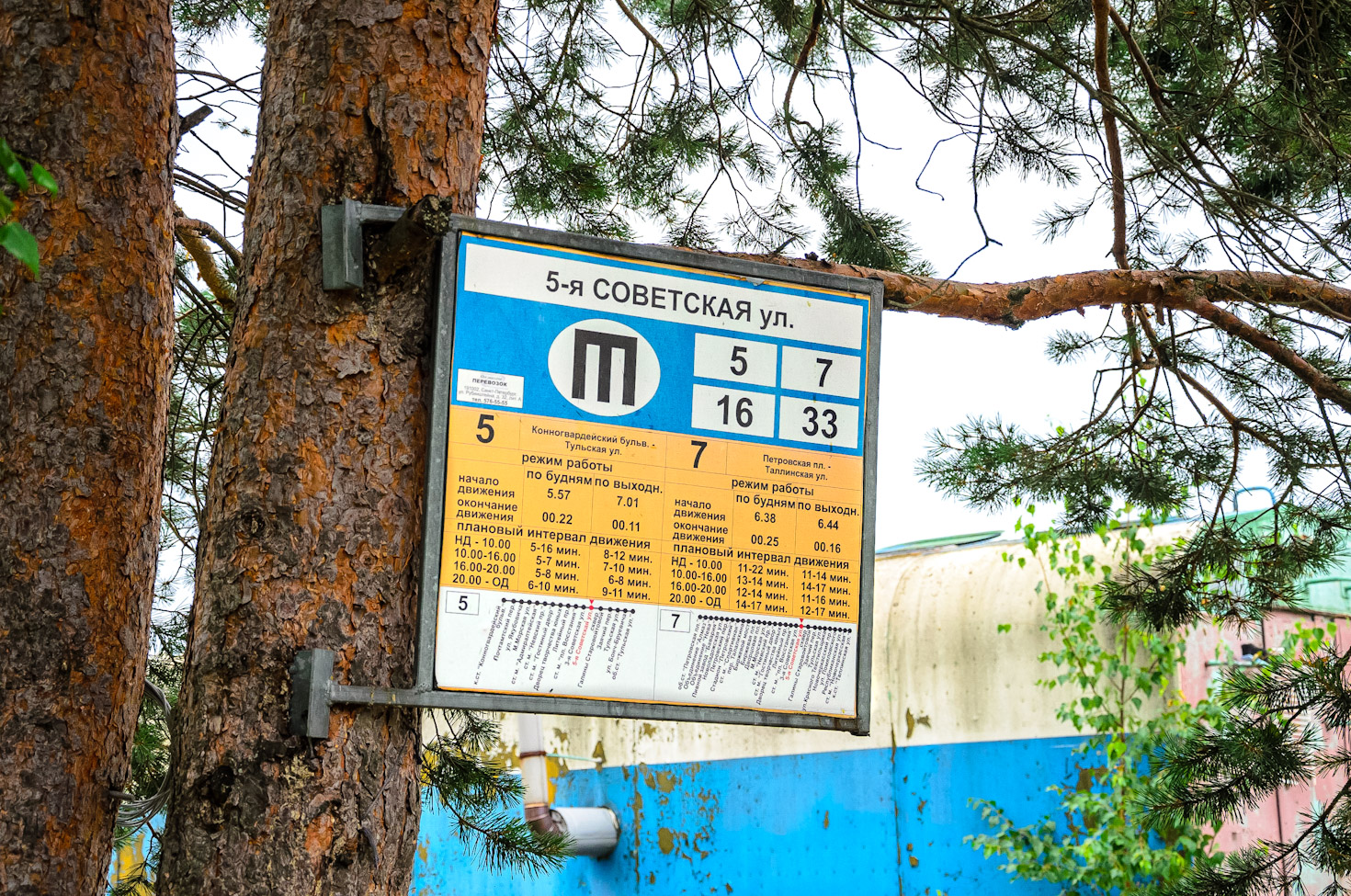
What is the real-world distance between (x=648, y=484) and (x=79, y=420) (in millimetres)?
897

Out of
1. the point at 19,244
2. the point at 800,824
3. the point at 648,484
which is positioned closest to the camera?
Result: the point at 19,244

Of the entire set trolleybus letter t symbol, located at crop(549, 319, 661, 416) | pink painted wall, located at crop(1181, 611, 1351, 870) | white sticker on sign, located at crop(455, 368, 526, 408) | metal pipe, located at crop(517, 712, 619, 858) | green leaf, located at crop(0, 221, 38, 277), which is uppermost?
trolleybus letter t symbol, located at crop(549, 319, 661, 416)

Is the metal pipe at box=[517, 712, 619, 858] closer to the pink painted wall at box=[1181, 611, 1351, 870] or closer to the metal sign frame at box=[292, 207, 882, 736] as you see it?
the pink painted wall at box=[1181, 611, 1351, 870]

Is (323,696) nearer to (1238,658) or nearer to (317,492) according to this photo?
(317,492)

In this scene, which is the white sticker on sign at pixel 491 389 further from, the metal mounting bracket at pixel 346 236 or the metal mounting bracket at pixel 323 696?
the metal mounting bracket at pixel 323 696

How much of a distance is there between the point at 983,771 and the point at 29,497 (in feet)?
15.7

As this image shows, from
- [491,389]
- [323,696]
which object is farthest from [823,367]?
[323,696]

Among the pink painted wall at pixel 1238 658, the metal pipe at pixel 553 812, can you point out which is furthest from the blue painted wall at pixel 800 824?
the pink painted wall at pixel 1238 658

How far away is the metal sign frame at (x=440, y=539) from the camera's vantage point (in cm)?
159

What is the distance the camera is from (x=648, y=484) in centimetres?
181

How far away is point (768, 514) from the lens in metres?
1.88

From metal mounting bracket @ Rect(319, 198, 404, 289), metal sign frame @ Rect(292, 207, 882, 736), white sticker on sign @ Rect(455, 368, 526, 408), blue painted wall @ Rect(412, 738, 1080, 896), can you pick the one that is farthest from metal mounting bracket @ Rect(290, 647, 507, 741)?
blue painted wall @ Rect(412, 738, 1080, 896)

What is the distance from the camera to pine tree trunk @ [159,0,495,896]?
1.57m

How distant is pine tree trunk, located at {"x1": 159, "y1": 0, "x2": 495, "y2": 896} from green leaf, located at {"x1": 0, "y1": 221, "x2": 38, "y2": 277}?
72cm
